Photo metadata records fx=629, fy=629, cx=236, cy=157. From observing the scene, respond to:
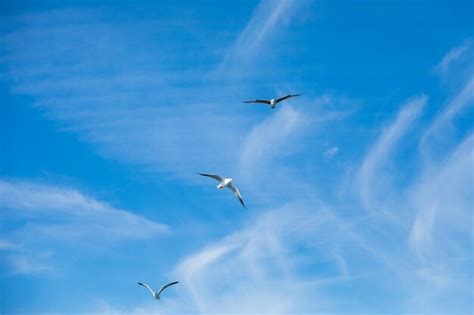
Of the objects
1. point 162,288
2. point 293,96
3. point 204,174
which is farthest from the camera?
point 162,288

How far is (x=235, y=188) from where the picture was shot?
333 feet

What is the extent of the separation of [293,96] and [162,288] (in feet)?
146

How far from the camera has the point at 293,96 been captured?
112 metres

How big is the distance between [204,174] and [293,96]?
84.5 ft

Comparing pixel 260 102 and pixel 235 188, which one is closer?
pixel 235 188

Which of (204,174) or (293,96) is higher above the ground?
(293,96)

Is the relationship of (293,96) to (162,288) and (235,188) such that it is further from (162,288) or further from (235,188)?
(162,288)

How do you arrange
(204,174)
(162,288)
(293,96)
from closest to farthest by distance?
(204,174)
(293,96)
(162,288)

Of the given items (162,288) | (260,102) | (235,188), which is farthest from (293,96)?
(162,288)

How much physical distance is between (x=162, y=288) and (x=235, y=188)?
3138 centimetres

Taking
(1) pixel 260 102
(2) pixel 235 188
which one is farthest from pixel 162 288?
(1) pixel 260 102

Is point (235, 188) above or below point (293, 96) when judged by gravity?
below

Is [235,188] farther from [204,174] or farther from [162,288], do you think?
[162,288]

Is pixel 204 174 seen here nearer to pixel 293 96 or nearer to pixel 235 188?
pixel 235 188
